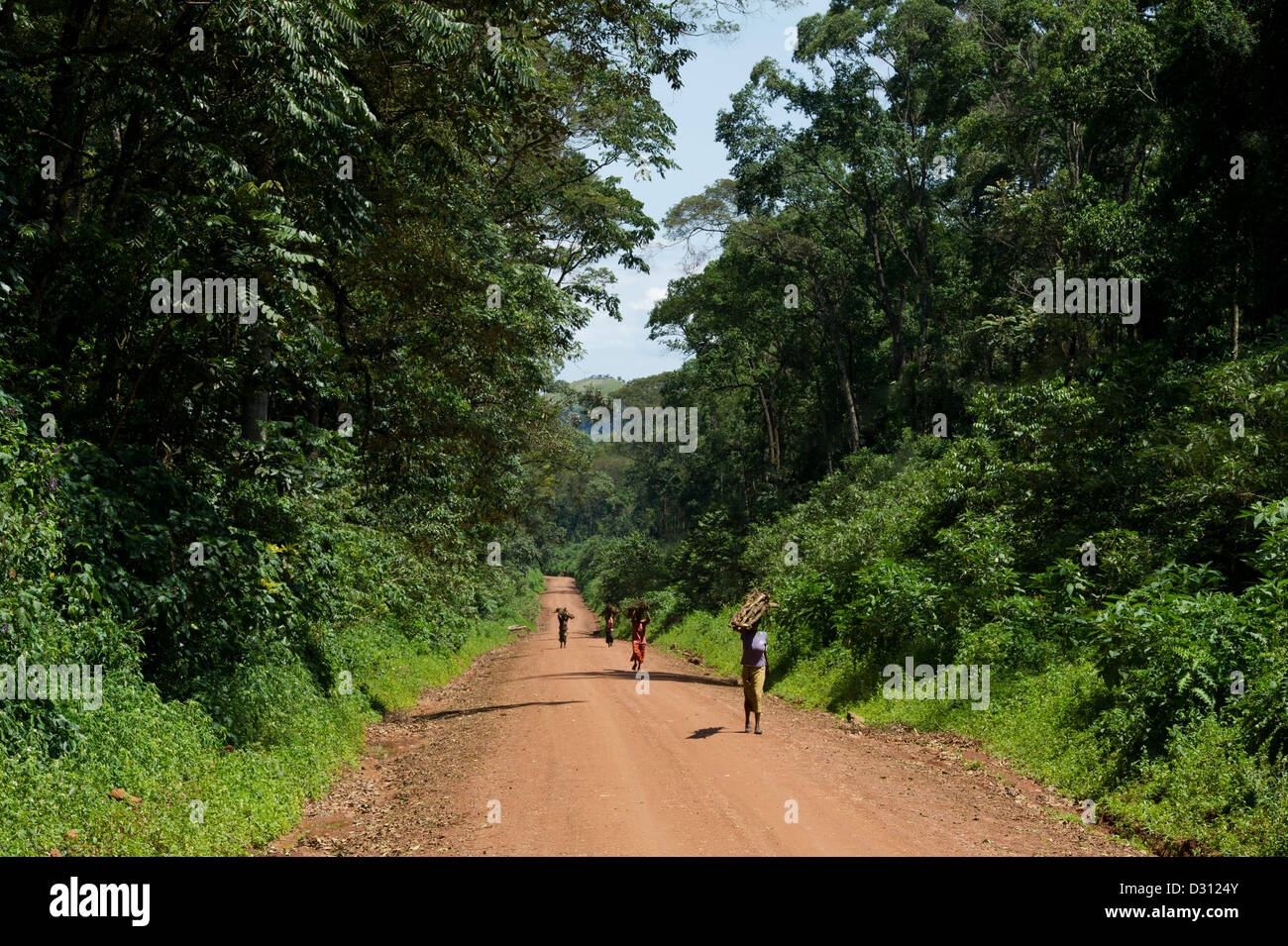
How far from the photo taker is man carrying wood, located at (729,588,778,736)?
1195 cm

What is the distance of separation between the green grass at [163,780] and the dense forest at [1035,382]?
7.56m

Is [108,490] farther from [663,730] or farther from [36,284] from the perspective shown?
[663,730]

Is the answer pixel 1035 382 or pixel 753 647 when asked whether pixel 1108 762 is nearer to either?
pixel 753 647

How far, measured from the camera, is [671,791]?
8.93 m

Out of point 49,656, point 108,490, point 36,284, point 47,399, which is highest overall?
point 36,284

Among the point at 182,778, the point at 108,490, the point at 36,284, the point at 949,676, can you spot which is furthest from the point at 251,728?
the point at 949,676

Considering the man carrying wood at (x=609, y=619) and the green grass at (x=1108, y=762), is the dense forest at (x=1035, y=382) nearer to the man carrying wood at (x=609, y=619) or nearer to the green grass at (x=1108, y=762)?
the green grass at (x=1108, y=762)

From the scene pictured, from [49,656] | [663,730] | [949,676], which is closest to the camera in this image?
[49,656]

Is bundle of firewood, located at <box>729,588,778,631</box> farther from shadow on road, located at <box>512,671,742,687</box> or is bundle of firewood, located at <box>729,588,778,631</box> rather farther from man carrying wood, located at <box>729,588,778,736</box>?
shadow on road, located at <box>512,671,742,687</box>

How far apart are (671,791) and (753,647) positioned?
328 centimetres

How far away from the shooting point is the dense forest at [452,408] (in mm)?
8258
